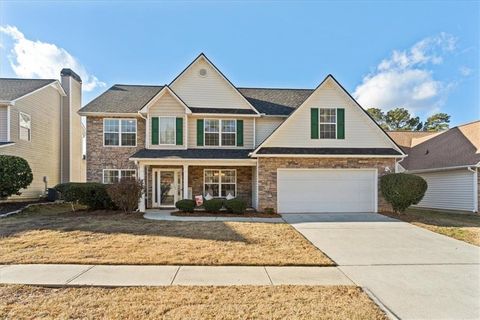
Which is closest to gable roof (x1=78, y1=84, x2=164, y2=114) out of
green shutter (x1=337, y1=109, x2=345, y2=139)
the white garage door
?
the white garage door

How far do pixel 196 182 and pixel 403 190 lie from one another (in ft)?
33.8

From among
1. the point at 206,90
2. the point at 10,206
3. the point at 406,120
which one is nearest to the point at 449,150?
the point at 206,90

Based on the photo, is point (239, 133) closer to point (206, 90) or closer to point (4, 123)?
point (206, 90)

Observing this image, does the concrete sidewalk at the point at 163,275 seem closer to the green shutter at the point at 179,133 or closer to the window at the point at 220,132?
the green shutter at the point at 179,133

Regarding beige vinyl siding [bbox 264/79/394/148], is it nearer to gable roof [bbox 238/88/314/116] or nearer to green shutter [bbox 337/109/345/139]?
green shutter [bbox 337/109/345/139]

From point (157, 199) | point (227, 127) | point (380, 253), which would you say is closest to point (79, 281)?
point (380, 253)

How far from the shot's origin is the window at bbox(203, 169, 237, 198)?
52.8ft

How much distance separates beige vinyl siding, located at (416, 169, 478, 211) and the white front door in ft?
50.7

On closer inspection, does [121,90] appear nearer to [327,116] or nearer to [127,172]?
[127,172]

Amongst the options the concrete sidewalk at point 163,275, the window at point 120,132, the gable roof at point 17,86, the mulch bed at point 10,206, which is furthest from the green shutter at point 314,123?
the gable roof at point 17,86

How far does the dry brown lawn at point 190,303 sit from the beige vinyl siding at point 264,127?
1261cm

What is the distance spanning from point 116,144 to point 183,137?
13.5 ft

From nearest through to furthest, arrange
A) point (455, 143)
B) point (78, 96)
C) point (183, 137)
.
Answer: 1. point (183, 137)
2. point (455, 143)
3. point (78, 96)

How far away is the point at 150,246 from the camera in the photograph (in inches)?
285
